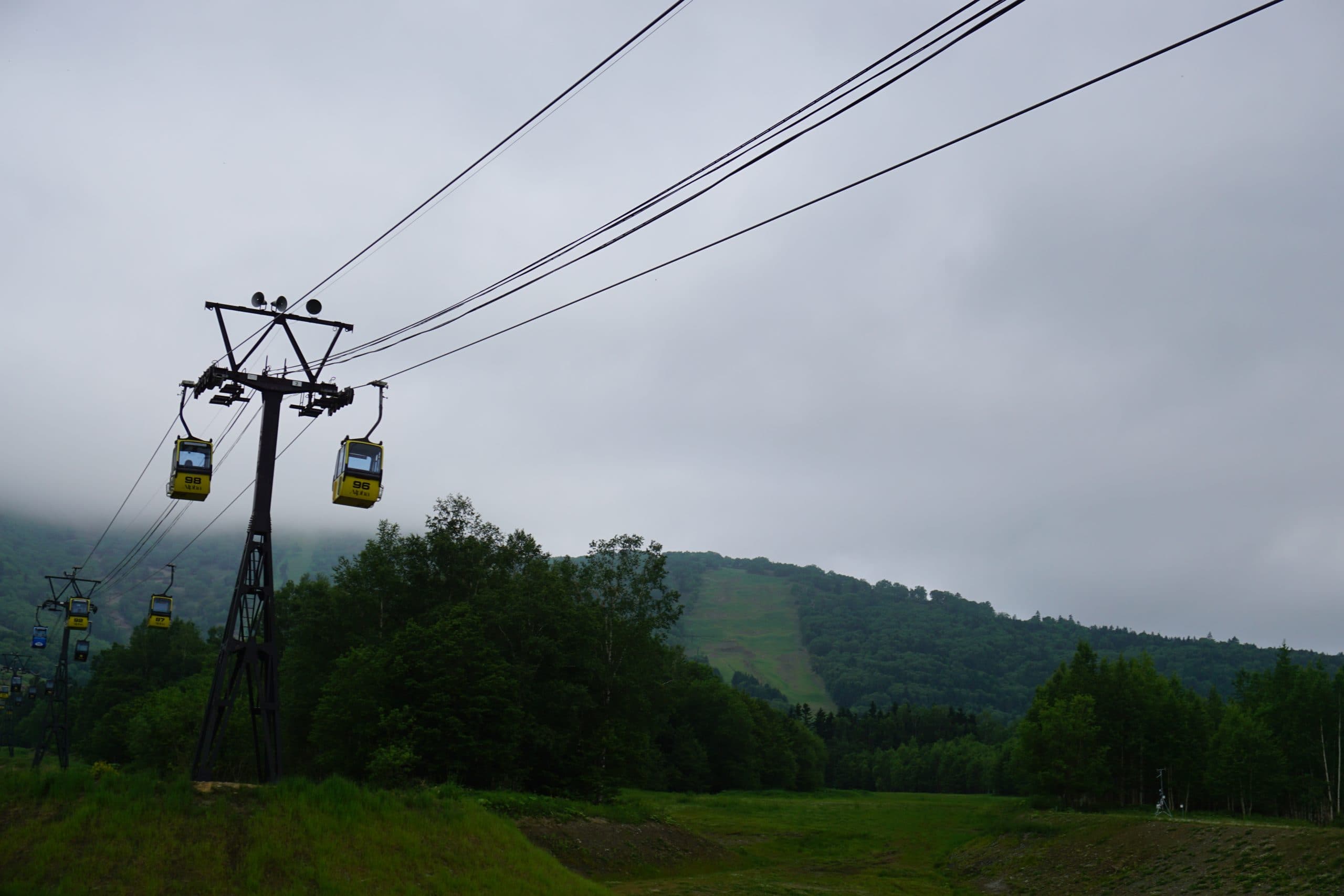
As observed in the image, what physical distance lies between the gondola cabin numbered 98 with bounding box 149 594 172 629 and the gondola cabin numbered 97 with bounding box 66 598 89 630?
18519 mm

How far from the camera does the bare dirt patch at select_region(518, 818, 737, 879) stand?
4125 cm

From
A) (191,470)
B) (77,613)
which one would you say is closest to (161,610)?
(77,613)

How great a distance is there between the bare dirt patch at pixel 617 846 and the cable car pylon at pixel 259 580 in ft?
52.9

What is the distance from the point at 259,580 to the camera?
95.0ft

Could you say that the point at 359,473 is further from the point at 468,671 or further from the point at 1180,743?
the point at 1180,743

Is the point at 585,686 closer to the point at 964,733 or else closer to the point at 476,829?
the point at 476,829

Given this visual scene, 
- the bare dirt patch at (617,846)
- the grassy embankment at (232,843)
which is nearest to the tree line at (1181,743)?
the bare dirt patch at (617,846)

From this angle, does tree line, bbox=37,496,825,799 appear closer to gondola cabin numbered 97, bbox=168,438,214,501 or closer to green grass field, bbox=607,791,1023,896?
green grass field, bbox=607,791,1023,896

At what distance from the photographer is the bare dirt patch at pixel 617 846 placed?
1624 inches

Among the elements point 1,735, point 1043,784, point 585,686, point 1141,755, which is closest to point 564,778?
point 585,686

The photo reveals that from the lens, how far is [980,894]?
4878cm

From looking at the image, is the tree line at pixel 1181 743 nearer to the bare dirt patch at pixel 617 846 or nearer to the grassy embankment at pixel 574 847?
the grassy embankment at pixel 574 847

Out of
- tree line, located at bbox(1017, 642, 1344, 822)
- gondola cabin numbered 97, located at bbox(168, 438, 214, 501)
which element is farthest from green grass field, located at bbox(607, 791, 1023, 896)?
gondola cabin numbered 97, located at bbox(168, 438, 214, 501)

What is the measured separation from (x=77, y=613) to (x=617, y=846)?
49559 millimetres
